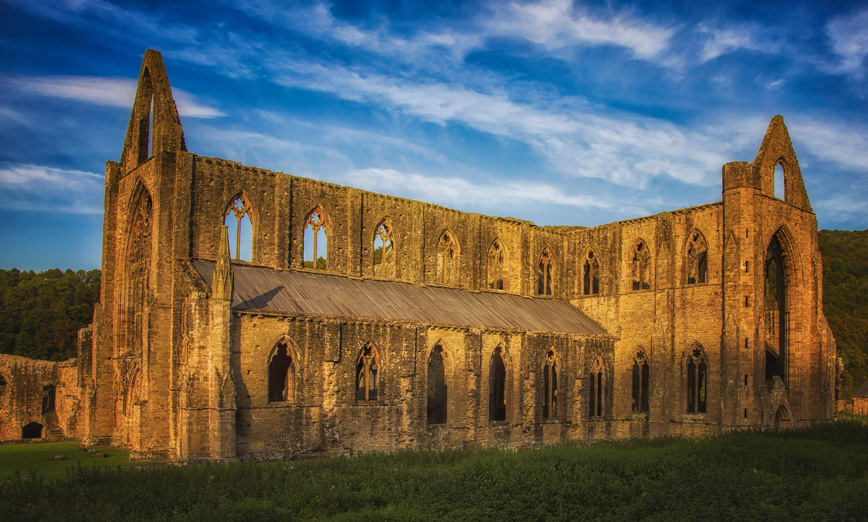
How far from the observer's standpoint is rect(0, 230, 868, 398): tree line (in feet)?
177

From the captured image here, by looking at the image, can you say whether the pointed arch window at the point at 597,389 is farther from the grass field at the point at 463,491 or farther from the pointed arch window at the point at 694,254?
the grass field at the point at 463,491

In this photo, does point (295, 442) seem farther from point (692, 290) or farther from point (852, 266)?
point (852, 266)

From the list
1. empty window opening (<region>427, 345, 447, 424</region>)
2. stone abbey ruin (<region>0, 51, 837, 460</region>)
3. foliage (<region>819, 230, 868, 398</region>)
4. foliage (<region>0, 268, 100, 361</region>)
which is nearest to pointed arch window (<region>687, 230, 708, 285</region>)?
stone abbey ruin (<region>0, 51, 837, 460</region>)

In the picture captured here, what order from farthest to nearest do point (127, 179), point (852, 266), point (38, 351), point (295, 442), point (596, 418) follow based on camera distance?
point (852, 266) → point (38, 351) → point (596, 418) → point (127, 179) → point (295, 442)

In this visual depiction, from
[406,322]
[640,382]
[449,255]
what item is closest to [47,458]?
[406,322]

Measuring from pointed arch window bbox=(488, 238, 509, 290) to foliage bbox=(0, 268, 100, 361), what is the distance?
3049 centimetres

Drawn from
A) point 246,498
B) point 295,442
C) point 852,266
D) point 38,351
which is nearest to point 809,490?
point 246,498

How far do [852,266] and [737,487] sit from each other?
80536mm

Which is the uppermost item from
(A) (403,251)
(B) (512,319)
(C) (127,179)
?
(C) (127,179)

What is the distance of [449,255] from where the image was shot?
40125mm

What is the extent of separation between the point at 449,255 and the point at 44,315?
1279 inches

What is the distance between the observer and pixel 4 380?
121 feet

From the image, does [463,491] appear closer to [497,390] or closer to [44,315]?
[497,390]

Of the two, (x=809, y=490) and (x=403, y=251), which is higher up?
(x=403, y=251)
